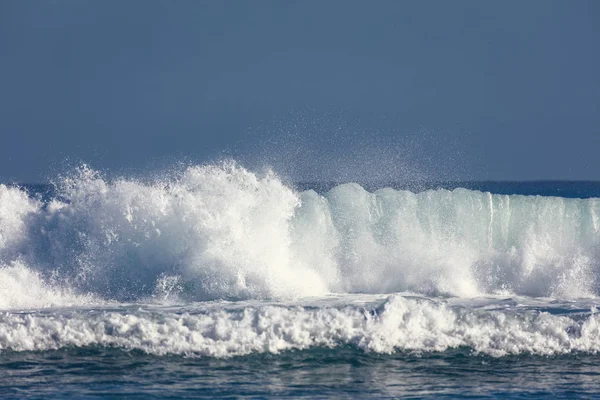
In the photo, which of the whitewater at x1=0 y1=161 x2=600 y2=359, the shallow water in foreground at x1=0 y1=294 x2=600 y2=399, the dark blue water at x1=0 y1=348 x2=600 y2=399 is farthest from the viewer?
the whitewater at x1=0 y1=161 x2=600 y2=359

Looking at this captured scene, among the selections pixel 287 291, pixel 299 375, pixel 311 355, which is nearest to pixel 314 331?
pixel 311 355

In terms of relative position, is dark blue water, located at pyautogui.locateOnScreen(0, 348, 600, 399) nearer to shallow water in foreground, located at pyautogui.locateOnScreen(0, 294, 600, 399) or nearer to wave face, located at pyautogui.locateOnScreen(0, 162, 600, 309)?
shallow water in foreground, located at pyautogui.locateOnScreen(0, 294, 600, 399)

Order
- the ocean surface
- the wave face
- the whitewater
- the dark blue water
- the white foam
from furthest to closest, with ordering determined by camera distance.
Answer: the wave face < the whitewater < the white foam < the ocean surface < the dark blue water

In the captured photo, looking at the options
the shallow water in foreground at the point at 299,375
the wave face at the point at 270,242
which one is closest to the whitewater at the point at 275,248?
the wave face at the point at 270,242

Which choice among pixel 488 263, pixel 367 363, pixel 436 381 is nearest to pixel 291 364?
pixel 367 363

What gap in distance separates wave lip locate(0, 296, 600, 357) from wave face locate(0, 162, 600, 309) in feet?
11.5

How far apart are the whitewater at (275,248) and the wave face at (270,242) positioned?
3 centimetres

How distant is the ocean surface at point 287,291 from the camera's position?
38.8ft

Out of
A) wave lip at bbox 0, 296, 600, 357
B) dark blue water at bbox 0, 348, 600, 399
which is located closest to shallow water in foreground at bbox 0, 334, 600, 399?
dark blue water at bbox 0, 348, 600, 399

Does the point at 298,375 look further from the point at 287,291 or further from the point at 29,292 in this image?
the point at 29,292

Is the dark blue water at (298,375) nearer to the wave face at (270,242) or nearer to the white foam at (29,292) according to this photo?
the white foam at (29,292)

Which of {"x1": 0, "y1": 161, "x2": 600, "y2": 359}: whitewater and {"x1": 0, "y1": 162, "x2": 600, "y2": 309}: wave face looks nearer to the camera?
{"x1": 0, "y1": 161, "x2": 600, "y2": 359}: whitewater

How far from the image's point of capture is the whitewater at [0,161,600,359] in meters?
17.1

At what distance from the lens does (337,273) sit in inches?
744
